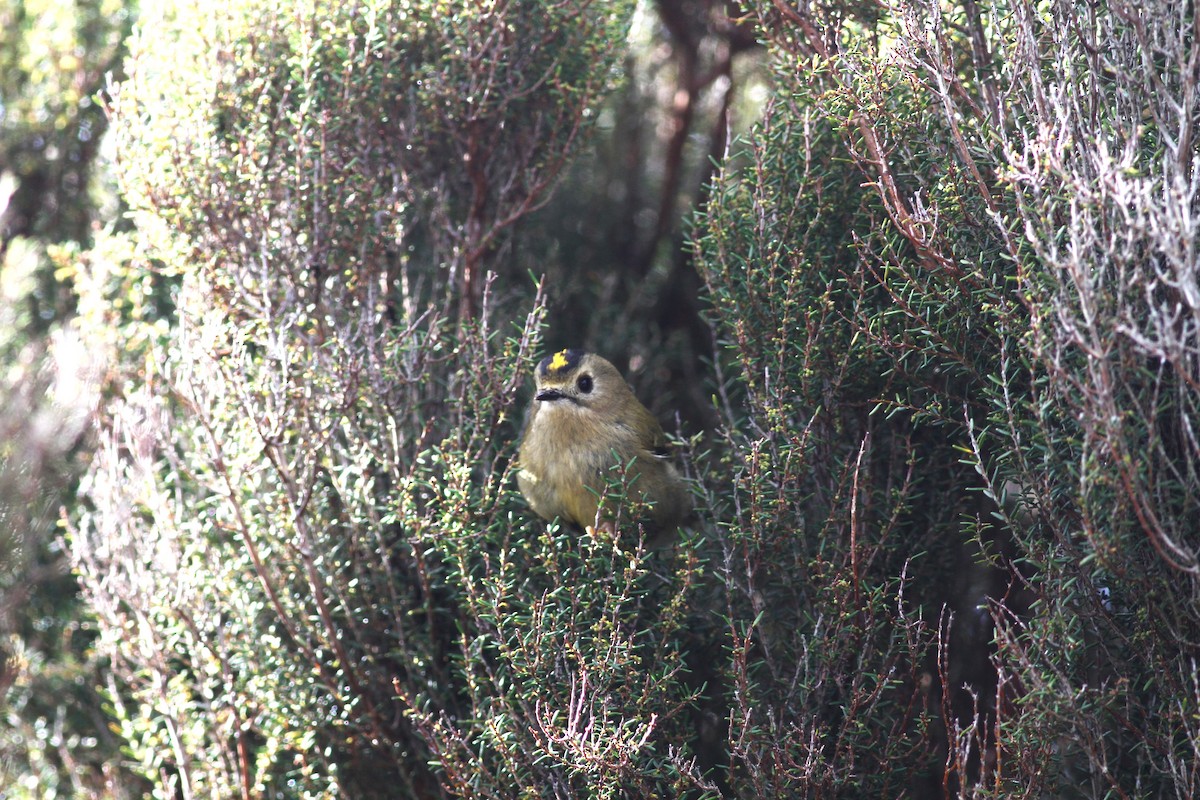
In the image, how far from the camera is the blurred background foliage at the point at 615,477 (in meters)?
2.07

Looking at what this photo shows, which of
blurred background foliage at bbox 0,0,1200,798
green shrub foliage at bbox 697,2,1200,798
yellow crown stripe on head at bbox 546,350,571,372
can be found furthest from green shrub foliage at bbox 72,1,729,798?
green shrub foliage at bbox 697,2,1200,798

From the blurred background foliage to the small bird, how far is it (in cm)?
11

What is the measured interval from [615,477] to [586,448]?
0.43ft

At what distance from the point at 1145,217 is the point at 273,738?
103 inches

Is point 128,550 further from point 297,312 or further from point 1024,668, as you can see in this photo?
point 1024,668

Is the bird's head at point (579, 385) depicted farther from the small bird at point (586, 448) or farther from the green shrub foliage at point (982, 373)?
the green shrub foliage at point (982, 373)

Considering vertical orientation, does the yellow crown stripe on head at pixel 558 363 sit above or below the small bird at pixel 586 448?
above

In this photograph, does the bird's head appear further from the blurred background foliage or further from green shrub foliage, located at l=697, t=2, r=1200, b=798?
green shrub foliage, located at l=697, t=2, r=1200, b=798

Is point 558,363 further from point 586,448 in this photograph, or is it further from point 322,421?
point 322,421

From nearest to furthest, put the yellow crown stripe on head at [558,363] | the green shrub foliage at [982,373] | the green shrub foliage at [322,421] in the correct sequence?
the green shrub foliage at [982,373], the green shrub foliage at [322,421], the yellow crown stripe on head at [558,363]

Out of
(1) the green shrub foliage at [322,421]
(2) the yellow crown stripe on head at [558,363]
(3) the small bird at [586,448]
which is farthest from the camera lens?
(2) the yellow crown stripe on head at [558,363]

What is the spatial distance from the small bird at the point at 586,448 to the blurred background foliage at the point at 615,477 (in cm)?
11

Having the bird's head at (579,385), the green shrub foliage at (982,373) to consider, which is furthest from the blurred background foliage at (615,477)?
the bird's head at (579,385)

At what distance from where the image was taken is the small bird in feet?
9.62
